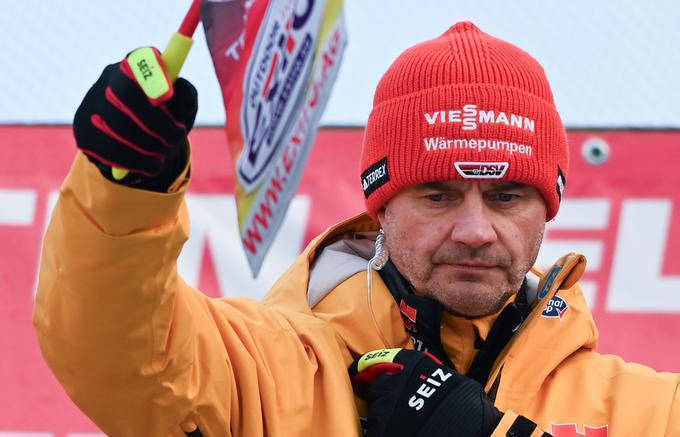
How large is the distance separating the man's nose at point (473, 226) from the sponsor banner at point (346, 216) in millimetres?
1355

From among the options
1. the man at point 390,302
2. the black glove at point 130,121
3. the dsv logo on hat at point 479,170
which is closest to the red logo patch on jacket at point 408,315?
the man at point 390,302

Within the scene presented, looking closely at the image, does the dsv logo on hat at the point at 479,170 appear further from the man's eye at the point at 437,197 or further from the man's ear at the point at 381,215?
the man's ear at the point at 381,215

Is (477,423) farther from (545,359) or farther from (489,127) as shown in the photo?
(489,127)

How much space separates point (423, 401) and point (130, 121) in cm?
71

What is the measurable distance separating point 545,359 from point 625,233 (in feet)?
4.91

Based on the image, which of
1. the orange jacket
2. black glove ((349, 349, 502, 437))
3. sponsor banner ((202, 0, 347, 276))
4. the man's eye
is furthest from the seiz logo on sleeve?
sponsor banner ((202, 0, 347, 276))

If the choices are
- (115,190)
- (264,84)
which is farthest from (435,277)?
(264,84)

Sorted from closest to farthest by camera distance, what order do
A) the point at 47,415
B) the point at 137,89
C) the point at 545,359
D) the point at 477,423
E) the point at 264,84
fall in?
1. the point at 137,89
2. the point at 477,423
3. the point at 545,359
4. the point at 264,84
5. the point at 47,415

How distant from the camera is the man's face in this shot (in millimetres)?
2062

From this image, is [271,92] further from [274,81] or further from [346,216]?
[346,216]

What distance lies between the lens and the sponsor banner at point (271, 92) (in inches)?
109

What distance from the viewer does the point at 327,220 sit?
3445 mm

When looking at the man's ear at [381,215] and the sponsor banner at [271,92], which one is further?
the sponsor banner at [271,92]

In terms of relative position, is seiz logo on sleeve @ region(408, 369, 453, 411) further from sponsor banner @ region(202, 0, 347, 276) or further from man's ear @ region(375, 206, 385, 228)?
sponsor banner @ region(202, 0, 347, 276)
